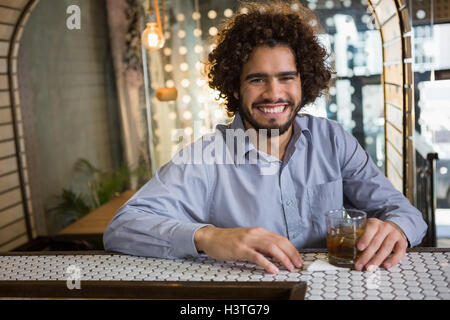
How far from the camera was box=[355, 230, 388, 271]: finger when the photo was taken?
3.95ft

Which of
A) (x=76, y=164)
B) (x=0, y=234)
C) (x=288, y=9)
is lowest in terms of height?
(x=0, y=234)

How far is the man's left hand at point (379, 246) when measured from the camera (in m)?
1.21

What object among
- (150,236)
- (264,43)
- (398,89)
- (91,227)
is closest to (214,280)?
(150,236)

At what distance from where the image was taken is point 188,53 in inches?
167

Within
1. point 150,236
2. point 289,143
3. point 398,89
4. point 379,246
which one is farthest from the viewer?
point 398,89

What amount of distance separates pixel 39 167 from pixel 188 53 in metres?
1.64

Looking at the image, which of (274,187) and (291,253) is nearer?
(291,253)

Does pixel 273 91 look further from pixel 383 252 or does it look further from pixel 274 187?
pixel 383 252

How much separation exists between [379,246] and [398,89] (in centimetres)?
204

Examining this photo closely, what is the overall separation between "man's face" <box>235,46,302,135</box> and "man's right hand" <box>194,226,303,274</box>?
0.62 metres

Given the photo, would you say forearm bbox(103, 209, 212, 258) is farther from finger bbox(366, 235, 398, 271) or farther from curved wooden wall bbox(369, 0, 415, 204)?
curved wooden wall bbox(369, 0, 415, 204)

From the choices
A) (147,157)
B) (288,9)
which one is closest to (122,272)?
(288,9)

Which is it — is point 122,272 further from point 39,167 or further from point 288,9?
point 39,167

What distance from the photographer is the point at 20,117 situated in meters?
4.09
